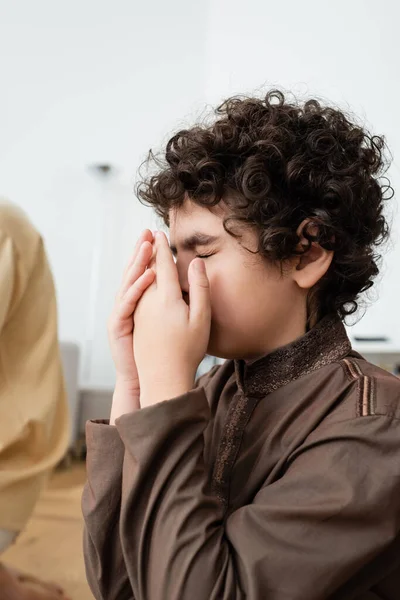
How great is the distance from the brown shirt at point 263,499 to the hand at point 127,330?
83mm

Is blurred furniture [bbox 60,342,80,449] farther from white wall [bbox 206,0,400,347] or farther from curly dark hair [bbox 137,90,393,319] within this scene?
curly dark hair [bbox 137,90,393,319]

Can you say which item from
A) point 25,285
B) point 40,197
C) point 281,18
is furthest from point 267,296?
point 40,197

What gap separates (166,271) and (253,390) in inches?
7.8

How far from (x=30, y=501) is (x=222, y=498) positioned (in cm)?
62

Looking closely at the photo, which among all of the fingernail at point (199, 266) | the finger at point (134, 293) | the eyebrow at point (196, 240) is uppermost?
the eyebrow at point (196, 240)

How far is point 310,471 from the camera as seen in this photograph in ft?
2.00

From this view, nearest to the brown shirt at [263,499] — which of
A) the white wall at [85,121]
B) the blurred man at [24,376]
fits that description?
the blurred man at [24,376]

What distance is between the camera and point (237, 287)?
74 cm

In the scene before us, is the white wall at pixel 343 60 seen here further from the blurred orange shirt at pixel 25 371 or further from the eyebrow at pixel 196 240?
the eyebrow at pixel 196 240

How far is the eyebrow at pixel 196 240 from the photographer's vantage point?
75 cm

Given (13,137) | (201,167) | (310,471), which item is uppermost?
(201,167)

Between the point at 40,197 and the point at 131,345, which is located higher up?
the point at 131,345

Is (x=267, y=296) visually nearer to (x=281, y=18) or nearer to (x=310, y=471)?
(x=310, y=471)

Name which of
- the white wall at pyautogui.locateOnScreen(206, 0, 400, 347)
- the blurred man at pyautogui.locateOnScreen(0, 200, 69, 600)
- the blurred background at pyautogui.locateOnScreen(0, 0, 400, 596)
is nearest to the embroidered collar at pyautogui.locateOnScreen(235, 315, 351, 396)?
the blurred man at pyautogui.locateOnScreen(0, 200, 69, 600)
